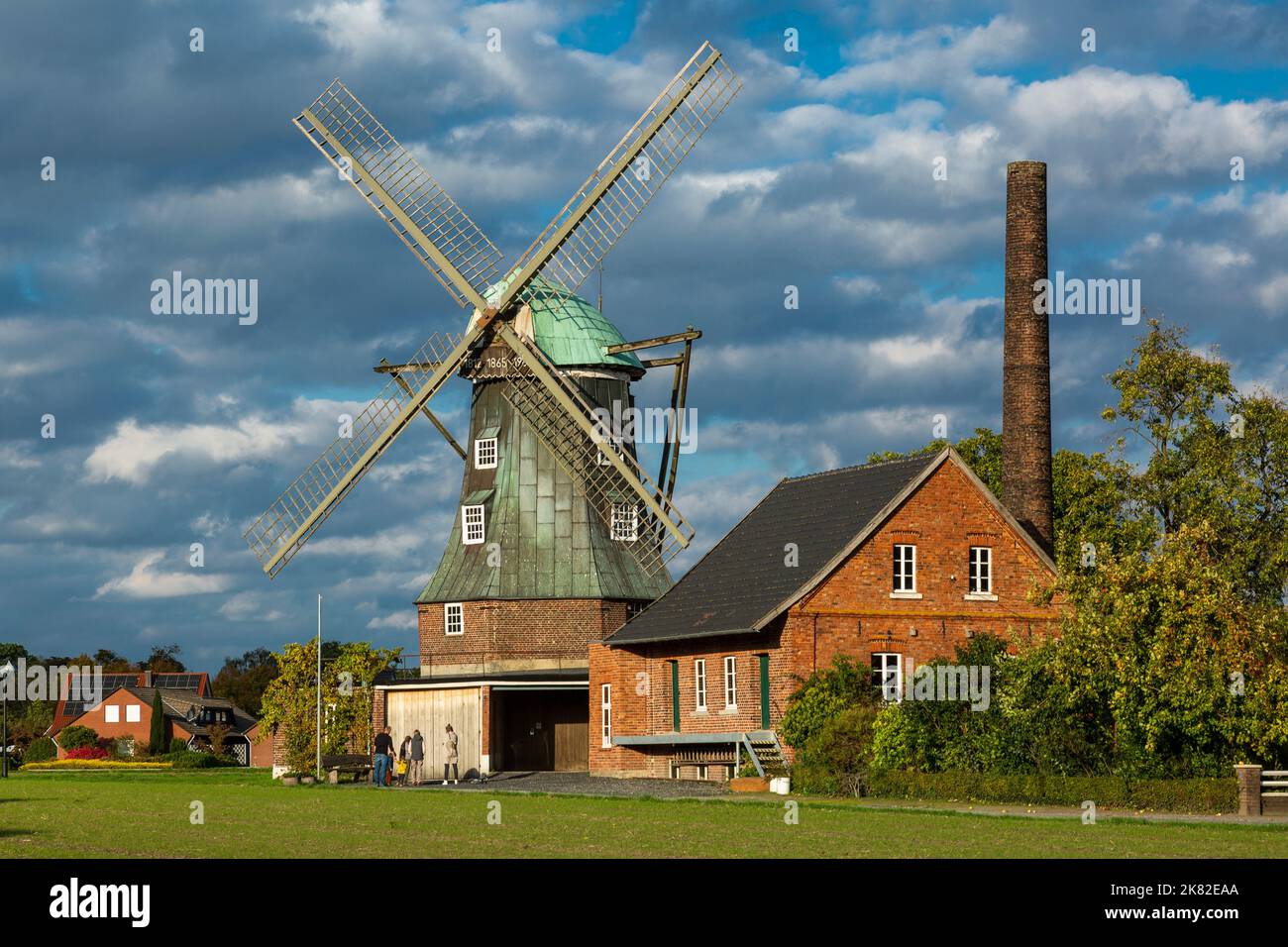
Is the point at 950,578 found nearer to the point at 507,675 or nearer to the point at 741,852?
the point at 507,675

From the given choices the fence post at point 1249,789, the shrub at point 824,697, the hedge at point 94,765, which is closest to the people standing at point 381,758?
the shrub at point 824,697

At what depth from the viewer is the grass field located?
2145 cm

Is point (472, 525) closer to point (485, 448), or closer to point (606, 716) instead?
point (485, 448)

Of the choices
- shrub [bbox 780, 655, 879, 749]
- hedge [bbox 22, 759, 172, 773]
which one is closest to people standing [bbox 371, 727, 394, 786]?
shrub [bbox 780, 655, 879, 749]

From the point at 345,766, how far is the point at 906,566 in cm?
1736

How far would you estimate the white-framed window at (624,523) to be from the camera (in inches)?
2206

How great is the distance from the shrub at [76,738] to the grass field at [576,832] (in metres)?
72.6

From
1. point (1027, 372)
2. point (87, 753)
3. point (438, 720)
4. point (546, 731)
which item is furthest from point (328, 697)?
point (87, 753)

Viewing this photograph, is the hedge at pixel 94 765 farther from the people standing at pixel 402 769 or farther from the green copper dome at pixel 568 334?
the green copper dome at pixel 568 334

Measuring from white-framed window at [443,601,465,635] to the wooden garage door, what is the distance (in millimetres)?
2182

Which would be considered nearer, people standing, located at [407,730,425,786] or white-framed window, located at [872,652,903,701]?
white-framed window, located at [872,652,903,701]
